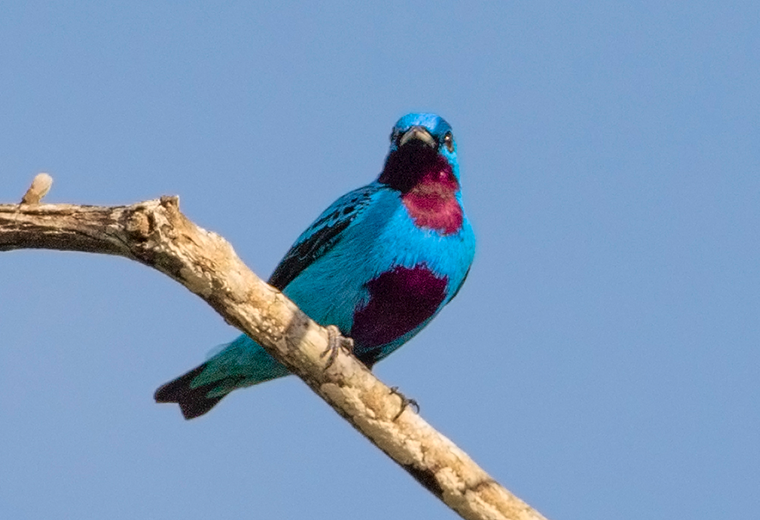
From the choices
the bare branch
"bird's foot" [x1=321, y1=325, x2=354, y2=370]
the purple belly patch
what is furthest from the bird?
the bare branch

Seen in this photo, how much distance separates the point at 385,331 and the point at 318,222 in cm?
111

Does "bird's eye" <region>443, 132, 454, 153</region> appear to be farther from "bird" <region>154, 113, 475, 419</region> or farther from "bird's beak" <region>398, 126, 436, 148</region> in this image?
"bird's beak" <region>398, 126, 436, 148</region>

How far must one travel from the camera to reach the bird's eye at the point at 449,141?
8.91 meters

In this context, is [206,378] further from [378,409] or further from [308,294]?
[378,409]

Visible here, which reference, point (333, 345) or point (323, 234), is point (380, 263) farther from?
point (333, 345)

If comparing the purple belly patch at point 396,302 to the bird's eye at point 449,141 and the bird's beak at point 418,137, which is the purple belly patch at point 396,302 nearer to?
the bird's beak at point 418,137

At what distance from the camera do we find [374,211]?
8.27m

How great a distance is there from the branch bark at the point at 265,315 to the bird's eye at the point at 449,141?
2.87 m

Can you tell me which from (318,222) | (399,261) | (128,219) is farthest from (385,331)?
(128,219)

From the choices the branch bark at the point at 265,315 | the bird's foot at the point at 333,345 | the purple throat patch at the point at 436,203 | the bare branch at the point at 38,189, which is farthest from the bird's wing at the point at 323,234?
the bare branch at the point at 38,189

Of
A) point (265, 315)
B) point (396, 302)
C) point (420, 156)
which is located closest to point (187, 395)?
point (396, 302)

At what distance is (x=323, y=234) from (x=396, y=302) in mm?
884

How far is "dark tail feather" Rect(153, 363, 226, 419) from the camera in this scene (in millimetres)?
8781

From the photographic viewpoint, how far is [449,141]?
29.5 feet
